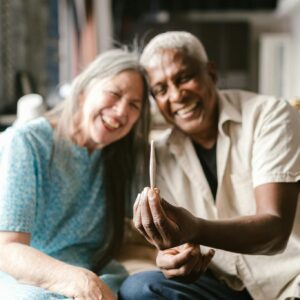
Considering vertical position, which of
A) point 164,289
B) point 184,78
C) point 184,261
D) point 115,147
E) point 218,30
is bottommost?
point 164,289

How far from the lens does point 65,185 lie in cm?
137

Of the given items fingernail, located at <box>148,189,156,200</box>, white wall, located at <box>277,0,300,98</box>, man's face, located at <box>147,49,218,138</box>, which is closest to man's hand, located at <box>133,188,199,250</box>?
fingernail, located at <box>148,189,156,200</box>

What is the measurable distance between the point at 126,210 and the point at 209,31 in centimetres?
588

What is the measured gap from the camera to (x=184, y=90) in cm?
137

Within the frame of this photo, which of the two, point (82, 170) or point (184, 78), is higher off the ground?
point (184, 78)

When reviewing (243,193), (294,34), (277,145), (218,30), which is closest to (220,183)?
(243,193)

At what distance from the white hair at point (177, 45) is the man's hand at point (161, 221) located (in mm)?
602

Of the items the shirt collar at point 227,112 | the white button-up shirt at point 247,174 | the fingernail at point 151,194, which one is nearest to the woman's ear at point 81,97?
the white button-up shirt at point 247,174

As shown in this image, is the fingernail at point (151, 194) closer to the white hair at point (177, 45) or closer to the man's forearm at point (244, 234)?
the man's forearm at point (244, 234)

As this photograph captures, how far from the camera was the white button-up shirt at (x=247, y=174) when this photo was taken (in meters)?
1.19

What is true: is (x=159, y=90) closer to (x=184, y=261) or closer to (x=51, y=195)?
(x=51, y=195)

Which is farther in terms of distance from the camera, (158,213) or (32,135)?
(32,135)

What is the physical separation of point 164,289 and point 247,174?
0.38m

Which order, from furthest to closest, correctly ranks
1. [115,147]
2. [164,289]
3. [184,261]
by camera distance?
[115,147] < [164,289] < [184,261]
